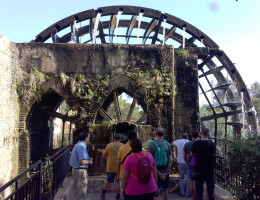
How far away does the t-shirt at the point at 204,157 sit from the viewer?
4.52m

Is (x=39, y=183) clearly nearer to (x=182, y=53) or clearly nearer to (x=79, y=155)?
(x=79, y=155)

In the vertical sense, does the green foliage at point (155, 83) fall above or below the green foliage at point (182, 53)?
below

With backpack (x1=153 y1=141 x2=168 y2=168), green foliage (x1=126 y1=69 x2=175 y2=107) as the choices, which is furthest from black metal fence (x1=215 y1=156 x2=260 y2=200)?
green foliage (x1=126 y1=69 x2=175 y2=107)

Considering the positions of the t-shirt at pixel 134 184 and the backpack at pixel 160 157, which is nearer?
the t-shirt at pixel 134 184

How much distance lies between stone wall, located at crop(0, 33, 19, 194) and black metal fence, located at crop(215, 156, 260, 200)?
5576 mm

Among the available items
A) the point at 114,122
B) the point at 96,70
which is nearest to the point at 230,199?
the point at 114,122

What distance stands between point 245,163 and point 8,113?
248 inches

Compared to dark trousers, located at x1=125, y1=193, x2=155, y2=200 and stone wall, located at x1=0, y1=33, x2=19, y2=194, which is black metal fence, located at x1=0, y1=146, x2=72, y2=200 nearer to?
dark trousers, located at x1=125, y1=193, x2=155, y2=200

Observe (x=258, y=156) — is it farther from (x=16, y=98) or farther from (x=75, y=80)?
(x=16, y=98)

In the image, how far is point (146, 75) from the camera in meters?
8.50

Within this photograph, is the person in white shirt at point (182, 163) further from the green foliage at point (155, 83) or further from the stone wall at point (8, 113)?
the stone wall at point (8, 113)

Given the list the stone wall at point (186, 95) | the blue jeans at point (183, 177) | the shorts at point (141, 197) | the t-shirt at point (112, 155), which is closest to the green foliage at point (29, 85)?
the t-shirt at point (112, 155)

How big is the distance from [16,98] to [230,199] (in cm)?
644

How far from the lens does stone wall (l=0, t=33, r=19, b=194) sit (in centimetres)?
745
